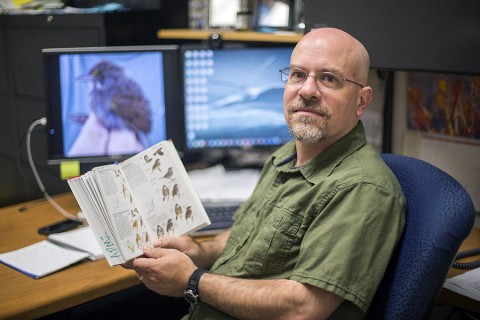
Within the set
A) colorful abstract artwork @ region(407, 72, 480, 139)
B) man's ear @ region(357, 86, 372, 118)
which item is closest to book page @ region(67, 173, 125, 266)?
man's ear @ region(357, 86, 372, 118)

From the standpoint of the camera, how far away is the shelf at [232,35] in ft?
6.75

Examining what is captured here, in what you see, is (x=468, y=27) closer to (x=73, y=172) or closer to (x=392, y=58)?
(x=392, y=58)

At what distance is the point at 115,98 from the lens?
201cm

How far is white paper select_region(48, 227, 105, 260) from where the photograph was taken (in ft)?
5.37

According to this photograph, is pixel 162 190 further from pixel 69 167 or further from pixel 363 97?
pixel 69 167

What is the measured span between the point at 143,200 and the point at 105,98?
0.63m

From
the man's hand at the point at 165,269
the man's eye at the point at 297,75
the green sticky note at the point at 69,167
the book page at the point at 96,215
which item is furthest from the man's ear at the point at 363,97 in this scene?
the green sticky note at the point at 69,167

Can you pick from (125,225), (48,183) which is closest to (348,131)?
(125,225)

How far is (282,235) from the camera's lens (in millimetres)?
1346

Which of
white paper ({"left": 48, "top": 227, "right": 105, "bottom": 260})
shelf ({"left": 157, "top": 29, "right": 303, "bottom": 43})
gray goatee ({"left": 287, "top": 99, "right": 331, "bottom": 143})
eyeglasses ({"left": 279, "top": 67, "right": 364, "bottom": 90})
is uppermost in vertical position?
shelf ({"left": 157, "top": 29, "right": 303, "bottom": 43})

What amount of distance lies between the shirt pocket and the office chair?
0.21 m

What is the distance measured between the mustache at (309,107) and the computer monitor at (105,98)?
74 cm

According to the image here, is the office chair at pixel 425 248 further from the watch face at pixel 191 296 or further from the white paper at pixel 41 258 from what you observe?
the white paper at pixel 41 258

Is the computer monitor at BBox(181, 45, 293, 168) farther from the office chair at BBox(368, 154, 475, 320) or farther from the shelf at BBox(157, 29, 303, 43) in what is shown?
the office chair at BBox(368, 154, 475, 320)
